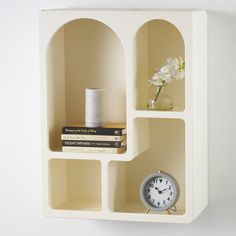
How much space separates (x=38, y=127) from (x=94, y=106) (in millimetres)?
255

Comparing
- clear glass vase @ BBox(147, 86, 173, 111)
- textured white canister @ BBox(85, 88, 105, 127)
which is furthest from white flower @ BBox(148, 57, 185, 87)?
textured white canister @ BBox(85, 88, 105, 127)

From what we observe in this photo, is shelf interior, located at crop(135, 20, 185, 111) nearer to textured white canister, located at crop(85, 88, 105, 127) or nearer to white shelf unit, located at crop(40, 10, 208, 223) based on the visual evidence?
white shelf unit, located at crop(40, 10, 208, 223)

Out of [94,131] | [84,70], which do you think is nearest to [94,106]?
[94,131]

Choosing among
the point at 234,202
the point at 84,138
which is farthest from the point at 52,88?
the point at 234,202

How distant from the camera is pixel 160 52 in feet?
6.17

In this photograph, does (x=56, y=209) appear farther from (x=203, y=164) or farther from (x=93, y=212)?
(x=203, y=164)

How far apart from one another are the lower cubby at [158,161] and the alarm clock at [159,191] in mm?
69

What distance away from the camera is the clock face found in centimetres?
179

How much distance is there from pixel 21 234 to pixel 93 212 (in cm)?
34

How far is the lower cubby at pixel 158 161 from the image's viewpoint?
1.90m

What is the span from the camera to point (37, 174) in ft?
6.64

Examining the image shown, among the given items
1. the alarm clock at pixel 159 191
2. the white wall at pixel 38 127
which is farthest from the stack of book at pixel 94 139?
the white wall at pixel 38 127

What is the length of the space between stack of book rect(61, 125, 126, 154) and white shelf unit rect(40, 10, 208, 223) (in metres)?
0.02

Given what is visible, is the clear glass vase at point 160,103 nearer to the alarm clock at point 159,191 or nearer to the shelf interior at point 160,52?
the shelf interior at point 160,52
